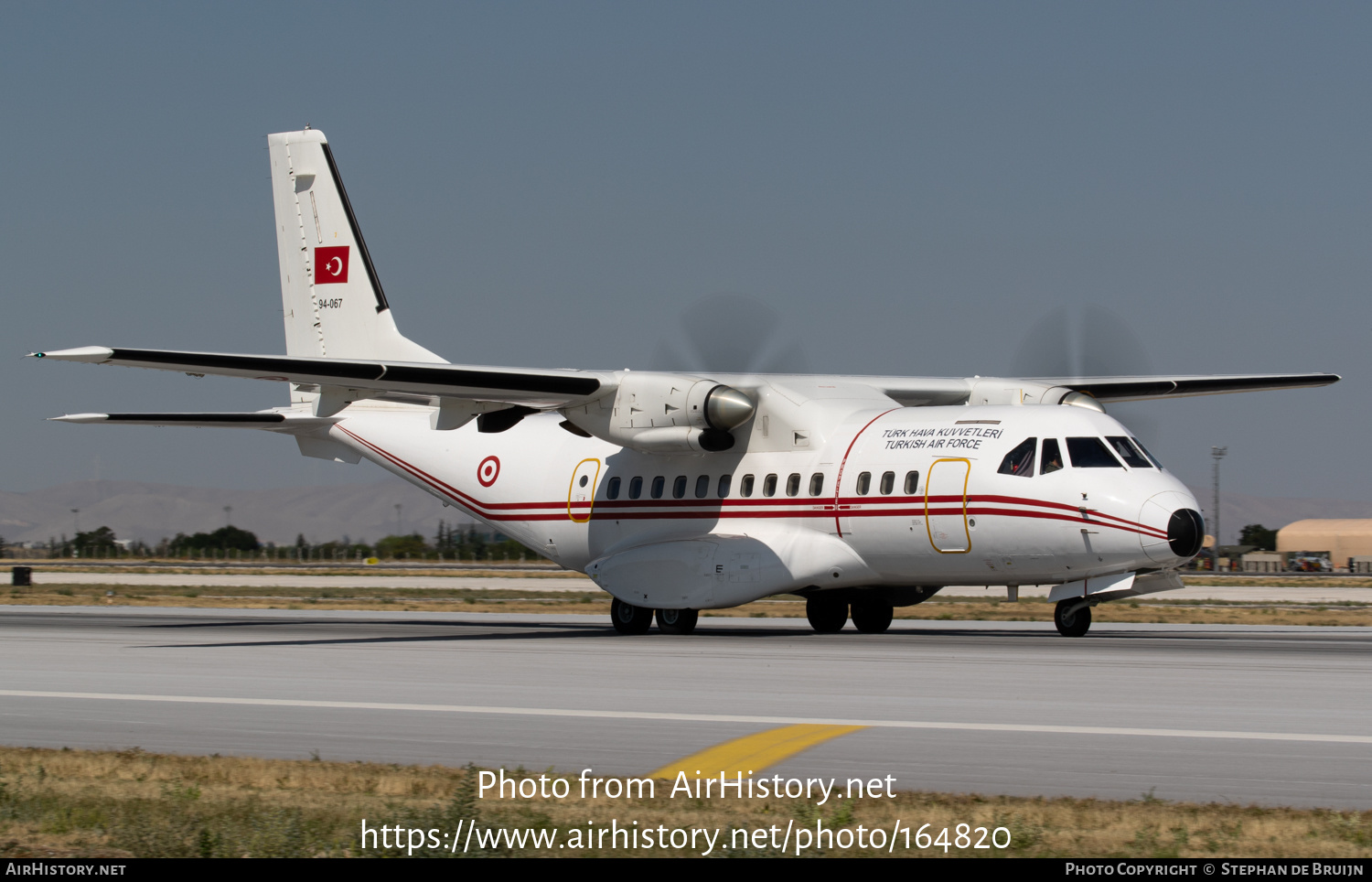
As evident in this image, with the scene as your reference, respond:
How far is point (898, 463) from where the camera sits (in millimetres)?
22047

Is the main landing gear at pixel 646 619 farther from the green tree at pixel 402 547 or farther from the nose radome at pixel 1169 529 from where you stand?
the green tree at pixel 402 547

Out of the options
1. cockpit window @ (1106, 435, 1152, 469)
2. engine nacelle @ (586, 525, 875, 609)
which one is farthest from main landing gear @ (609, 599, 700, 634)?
cockpit window @ (1106, 435, 1152, 469)

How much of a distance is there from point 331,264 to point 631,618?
10.6 meters

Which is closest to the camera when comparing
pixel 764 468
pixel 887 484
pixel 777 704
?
pixel 777 704

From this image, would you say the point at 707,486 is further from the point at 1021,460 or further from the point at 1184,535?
the point at 1184,535

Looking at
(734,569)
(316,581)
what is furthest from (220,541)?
(734,569)

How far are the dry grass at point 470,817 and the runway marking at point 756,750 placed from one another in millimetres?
736

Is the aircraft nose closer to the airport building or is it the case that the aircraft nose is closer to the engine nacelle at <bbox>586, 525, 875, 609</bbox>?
the engine nacelle at <bbox>586, 525, 875, 609</bbox>

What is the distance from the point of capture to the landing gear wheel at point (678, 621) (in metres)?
24.3

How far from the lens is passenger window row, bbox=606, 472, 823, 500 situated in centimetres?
2300

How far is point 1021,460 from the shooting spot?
21.0 m

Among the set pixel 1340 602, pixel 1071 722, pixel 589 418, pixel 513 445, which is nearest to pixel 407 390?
pixel 589 418

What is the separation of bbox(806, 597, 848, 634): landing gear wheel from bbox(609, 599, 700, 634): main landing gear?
2.03 meters

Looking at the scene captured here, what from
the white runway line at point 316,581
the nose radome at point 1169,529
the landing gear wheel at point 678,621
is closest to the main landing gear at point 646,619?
the landing gear wheel at point 678,621
